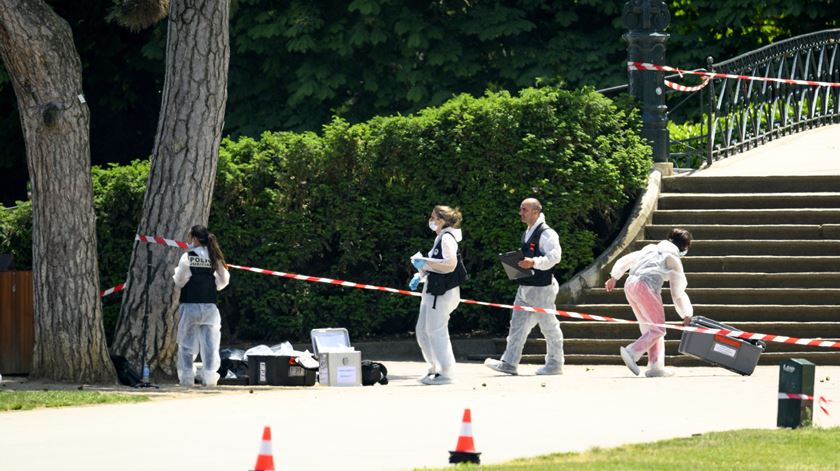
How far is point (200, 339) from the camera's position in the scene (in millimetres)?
15234

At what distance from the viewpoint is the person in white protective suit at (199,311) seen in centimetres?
1517

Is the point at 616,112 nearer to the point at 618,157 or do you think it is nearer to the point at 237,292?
the point at 618,157

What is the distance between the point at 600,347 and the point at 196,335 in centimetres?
455

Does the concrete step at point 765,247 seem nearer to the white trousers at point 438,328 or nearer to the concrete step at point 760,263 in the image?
the concrete step at point 760,263

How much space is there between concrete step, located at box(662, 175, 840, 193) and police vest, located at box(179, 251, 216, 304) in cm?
681

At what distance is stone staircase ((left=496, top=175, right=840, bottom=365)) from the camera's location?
56.8 ft

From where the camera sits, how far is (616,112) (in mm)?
19609

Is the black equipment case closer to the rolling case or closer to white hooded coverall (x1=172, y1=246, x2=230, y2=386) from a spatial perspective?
white hooded coverall (x1=172, y1=246, x2=230, y2=386)

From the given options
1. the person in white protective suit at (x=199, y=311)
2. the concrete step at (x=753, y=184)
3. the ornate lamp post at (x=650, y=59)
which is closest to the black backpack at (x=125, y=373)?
the person in white protective suit at (x=199, y=311)

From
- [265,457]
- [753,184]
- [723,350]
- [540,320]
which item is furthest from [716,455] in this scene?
[753,184]

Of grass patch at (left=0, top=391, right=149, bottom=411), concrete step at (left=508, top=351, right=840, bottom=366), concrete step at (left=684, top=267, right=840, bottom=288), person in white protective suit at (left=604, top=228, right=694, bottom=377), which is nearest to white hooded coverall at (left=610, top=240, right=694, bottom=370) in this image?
person in white protective suit at (left=604, top=228, right=694, bottom=377)

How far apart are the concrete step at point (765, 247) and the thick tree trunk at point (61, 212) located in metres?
7.05

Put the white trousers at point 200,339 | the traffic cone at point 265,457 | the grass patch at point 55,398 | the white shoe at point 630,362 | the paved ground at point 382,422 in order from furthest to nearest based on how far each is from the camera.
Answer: the white shoe at point 630,362, the white trousers at point 200,339, the grass patch at point 55,398, the paved ground at point 382,422, the traffic cone at point 265,457

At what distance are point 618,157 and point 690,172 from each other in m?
2.18
